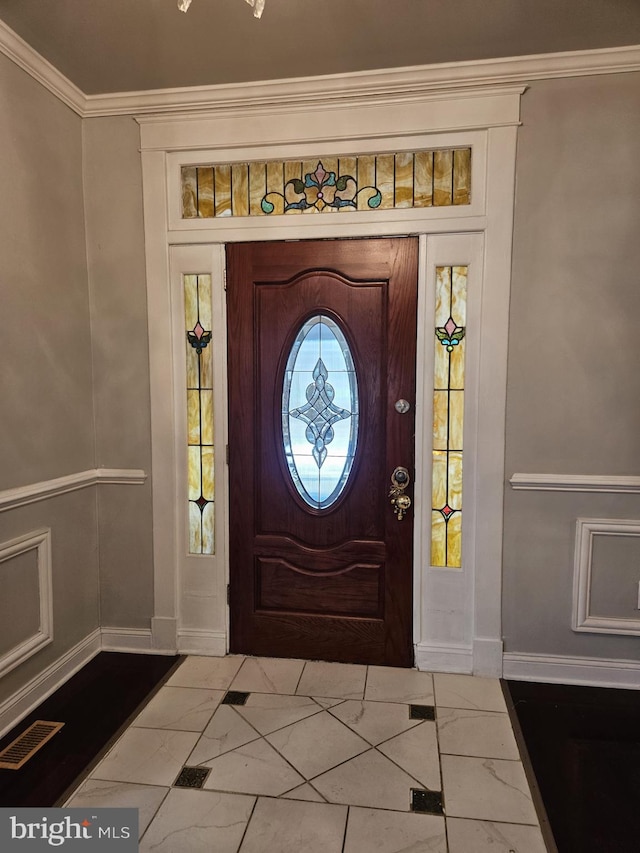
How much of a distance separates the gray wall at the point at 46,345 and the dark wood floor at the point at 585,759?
2.18 meters

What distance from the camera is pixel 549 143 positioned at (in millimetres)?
2430

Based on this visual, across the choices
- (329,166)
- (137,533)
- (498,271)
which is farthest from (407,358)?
(137,533)

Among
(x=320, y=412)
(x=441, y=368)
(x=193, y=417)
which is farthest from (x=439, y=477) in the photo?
(x=193, y=417)

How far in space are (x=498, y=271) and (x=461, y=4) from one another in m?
1.04

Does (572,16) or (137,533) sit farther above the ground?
(572,16)

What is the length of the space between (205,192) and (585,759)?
9.91ft

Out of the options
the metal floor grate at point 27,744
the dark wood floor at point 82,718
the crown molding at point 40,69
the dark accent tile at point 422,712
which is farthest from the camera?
the dark accent tile at point 422,712

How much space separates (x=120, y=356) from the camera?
9.25ft

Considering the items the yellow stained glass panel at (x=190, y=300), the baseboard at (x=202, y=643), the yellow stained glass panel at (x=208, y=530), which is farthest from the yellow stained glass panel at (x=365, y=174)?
the baseboard at (x=202, y=643)

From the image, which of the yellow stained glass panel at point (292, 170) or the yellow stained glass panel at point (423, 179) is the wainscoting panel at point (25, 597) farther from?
the yellow stained glass panel at point (423, 179)

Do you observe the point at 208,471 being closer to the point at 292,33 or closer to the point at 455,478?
the point at 455,478

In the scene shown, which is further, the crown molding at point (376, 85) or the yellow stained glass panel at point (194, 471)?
the yellow stained glass panel at point (194, 471)

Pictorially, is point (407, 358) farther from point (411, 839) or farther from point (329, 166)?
point (411, 839)

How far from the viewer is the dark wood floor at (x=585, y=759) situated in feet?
5.70
